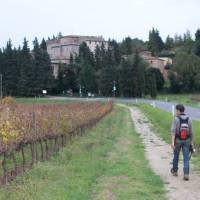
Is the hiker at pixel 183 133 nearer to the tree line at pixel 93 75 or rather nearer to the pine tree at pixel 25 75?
the tree line at pixel 93 75

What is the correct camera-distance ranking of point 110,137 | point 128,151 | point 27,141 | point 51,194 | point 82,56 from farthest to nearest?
1. point 82,56
2. point 110,137
3. point 128,151
4. point 27,141
5. point 51,194

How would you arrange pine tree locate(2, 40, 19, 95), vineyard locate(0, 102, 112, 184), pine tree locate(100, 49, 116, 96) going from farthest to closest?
pine tree locate(2, 40, 19, 95)
pine tree locate(100, 49, 116, 96)
vineyard locate(0, 102, 112, 184)

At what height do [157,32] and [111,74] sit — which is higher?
[157,32]

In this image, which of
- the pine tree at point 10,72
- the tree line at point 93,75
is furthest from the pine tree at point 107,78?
the pine tree at point 10,72

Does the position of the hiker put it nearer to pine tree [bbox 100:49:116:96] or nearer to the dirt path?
the dirt path

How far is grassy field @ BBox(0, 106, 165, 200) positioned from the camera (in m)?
11.9

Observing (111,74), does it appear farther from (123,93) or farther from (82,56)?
(82,56)

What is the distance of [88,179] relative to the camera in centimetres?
1411

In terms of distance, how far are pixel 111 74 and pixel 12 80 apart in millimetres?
20143

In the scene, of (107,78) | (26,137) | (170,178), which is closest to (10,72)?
(107,78)

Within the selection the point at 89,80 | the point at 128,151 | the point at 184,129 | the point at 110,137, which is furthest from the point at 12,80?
the point at 184,129

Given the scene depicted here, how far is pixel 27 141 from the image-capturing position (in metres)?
15.8

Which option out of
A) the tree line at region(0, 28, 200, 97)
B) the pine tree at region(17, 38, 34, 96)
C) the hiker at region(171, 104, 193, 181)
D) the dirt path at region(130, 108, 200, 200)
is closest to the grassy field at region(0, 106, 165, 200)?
the dirt path at region(130, 108, 200, 200)

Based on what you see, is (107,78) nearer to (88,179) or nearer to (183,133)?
(183,133)
